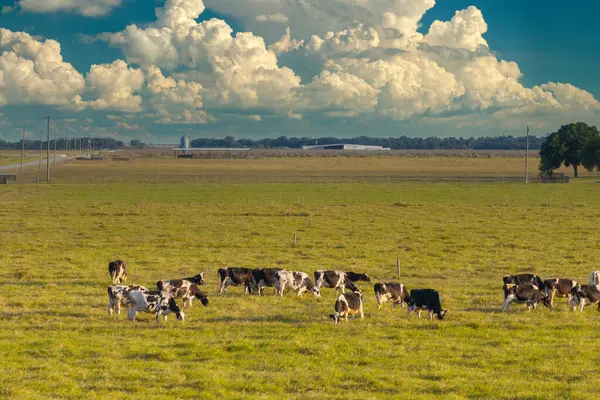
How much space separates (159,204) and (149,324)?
4825 centimetres

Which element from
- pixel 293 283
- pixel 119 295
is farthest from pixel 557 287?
pixel 119 295

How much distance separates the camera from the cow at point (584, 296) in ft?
74.0

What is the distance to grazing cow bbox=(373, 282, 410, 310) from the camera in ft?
73.8

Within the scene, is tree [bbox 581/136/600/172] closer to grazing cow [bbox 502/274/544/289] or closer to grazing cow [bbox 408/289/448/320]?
grazing cow [bbox 502/274/544/289]

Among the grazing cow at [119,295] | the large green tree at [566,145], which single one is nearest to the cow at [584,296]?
the grazing cow at [119,295]

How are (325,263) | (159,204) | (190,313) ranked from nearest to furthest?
(190,313), (325,263), (159,204)

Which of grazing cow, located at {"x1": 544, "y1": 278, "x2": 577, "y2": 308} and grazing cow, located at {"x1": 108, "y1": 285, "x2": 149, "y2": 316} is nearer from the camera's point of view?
grazing cow, located at {"x1": 108, "y1": 285, "x2": 149, "y2": 316}

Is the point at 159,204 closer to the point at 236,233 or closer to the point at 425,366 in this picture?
the point at 236,233

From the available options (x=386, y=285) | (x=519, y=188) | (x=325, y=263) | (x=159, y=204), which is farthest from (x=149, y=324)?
(x=519, y=188)

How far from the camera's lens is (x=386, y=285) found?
22.6 m

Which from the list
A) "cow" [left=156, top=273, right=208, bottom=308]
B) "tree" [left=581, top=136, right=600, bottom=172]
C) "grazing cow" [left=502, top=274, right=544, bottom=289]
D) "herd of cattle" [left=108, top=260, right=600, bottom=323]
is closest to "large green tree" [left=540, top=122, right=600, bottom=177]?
"tree" [left=581, top=136, right=600, bottom=172]

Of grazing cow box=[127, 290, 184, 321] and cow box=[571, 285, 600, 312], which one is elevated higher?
cow box=[571, 285, 600, 312]

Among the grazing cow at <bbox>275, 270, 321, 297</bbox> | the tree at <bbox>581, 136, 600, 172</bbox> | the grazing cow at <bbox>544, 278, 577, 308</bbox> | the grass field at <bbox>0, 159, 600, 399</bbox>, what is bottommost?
the grass field at <bbox>0, 159, 600, 399</bbox>

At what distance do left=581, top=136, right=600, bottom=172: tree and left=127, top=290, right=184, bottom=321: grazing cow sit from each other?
113 meters
